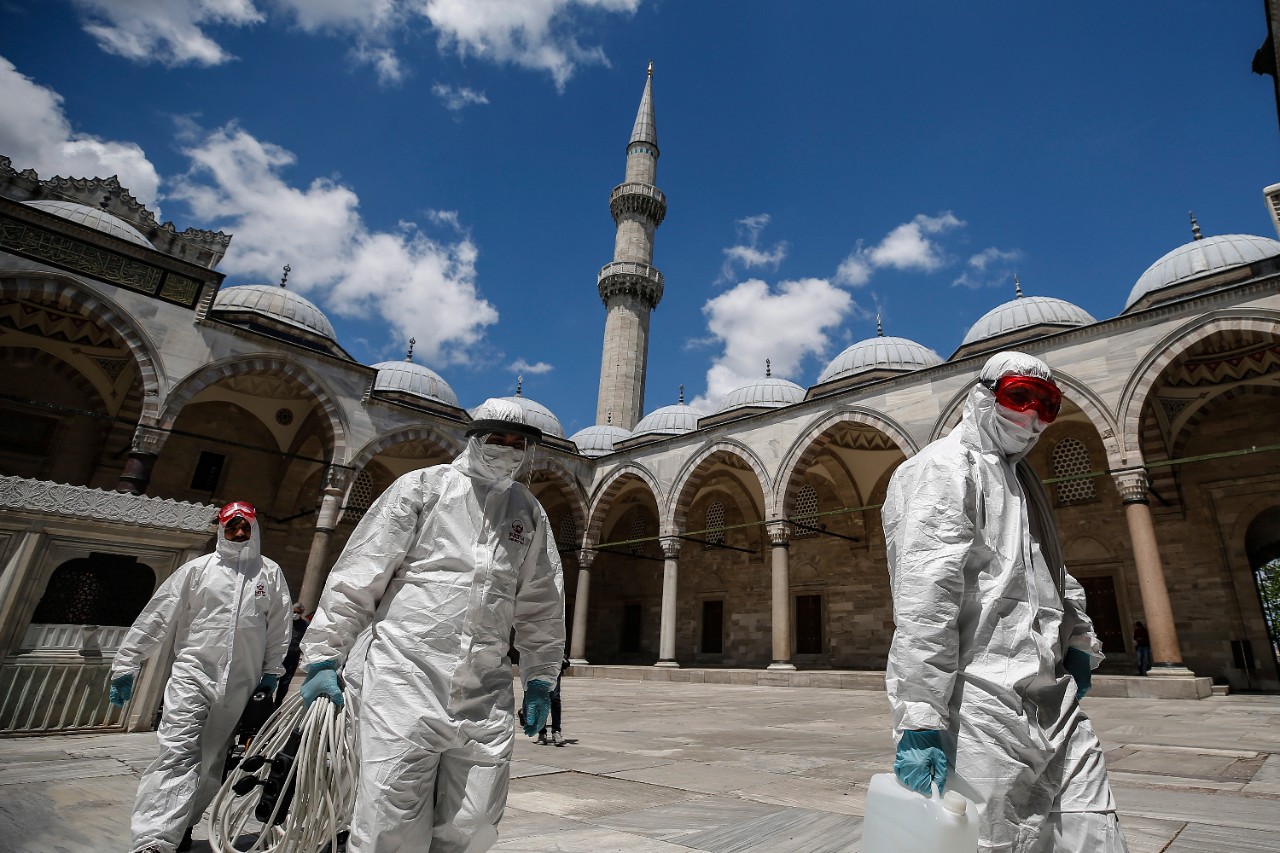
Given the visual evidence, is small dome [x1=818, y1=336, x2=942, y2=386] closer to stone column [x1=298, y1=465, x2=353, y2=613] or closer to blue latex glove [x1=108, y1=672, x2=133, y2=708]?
stone column [x1=298, y1=465, x2=353, y2=613]

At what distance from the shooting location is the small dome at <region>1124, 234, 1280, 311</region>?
13117 millimetres

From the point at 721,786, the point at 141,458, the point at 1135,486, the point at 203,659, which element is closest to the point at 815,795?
the point at 721,786

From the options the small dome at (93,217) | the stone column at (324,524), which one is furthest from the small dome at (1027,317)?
the small dome at (93,217)

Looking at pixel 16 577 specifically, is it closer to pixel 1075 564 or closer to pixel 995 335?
pixel 1075 564

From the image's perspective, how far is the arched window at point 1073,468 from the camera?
13.5m

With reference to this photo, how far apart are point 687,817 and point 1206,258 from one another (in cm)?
1615

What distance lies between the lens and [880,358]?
60.2ft

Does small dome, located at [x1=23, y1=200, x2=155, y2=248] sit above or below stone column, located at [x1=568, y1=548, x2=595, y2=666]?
above

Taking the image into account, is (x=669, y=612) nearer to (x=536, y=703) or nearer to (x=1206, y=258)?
(x=1206, y=258)

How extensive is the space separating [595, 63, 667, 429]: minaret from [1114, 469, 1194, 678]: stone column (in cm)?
1535

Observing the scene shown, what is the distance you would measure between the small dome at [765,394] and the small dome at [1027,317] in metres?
5.47

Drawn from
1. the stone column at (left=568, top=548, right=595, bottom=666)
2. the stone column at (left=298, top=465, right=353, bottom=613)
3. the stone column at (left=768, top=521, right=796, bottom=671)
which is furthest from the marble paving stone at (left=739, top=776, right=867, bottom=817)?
the stone column at (left=568, top=548, right=595, bottom=666)

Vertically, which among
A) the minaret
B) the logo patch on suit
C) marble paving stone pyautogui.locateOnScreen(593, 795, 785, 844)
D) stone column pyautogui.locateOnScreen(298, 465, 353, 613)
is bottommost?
marble paving stone pyautogui.locateOnScreen(593, 795, 785, 844)

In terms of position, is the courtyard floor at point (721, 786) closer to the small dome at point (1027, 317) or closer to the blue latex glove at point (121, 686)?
the blue latex glove at point (121, 686)
